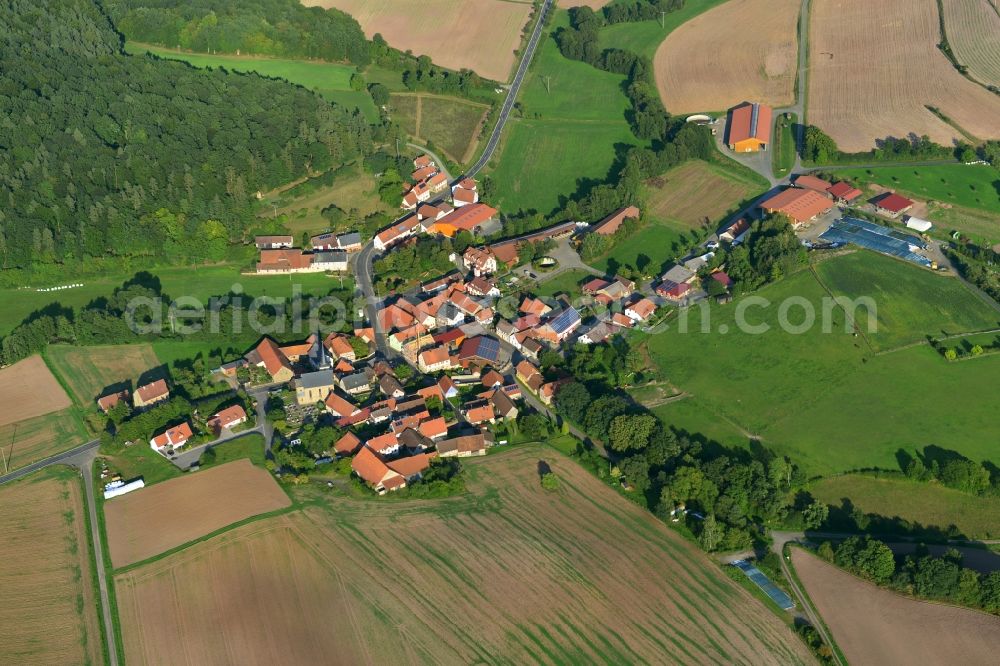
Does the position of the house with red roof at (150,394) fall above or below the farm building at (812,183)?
below

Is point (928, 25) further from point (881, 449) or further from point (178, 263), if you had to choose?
point (178, 263)

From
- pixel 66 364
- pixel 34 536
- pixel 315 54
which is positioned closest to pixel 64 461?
pixel 34 536

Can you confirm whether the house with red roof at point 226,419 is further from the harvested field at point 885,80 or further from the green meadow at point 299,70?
the harvested field at point 885,80

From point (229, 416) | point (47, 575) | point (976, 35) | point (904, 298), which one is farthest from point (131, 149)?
point (976, 35)

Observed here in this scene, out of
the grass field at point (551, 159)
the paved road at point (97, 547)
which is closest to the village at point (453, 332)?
the paved road at point (97, 547)

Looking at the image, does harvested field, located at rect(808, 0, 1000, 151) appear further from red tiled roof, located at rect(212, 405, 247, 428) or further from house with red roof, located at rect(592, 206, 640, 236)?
red tiled roof, located at rect(212, 405, 247, 428)

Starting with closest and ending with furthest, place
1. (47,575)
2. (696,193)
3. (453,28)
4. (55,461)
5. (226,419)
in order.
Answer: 1. (47,575)
2. (55,461)
3. (226,419)
4. (696,193)
5. (453,28)

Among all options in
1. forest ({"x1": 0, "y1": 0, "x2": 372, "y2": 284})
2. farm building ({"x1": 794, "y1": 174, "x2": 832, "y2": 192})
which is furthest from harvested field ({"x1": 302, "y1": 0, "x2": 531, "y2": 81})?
farm building ({"x1": 794, "y1": 174, "x2": 832, "y2": 192})

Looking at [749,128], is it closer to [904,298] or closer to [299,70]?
[904,298]
